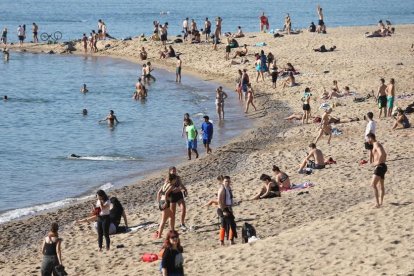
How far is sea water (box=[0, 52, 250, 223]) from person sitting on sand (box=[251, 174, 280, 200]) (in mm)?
6353

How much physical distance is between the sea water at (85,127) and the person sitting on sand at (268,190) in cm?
635

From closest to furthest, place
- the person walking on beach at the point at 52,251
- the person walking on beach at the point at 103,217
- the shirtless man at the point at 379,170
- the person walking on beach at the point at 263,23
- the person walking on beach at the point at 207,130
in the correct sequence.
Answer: the person walking on beach at the point at 52,251 < the shirtless man at the point at 379,170 < the person walking on beach at the point at 103,217 < the person walking on beach at the point at 207,130 < the person walking on beach at the point at 263,23

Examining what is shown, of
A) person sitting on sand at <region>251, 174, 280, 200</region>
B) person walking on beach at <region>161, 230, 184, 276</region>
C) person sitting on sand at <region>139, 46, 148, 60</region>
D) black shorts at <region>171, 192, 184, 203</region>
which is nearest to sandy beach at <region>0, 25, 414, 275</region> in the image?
person sitting on sand at <region>251, 174, 280, 200</region>

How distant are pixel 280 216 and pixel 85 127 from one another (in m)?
19.3

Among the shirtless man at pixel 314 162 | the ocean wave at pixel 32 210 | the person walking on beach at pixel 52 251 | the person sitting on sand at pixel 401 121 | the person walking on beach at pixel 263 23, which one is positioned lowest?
the ocean wave at pixel 32 210

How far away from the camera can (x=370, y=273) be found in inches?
532

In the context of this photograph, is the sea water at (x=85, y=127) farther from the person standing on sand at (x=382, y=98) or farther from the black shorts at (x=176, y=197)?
the black shorts at (x=176, y=197)

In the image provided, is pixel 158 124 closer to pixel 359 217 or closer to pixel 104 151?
pixel 104 151

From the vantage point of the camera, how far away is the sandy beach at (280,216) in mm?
14767

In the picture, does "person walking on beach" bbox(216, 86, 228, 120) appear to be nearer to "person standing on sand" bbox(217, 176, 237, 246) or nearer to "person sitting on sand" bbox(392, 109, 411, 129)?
"person sitting on sand" bbox(392, 109, 411, 129)

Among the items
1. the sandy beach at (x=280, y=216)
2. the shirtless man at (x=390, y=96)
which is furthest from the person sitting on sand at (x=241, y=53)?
the shirtless man at (x=390, y=96)

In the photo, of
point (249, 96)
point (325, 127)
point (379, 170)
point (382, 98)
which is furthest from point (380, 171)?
point (249, 96)

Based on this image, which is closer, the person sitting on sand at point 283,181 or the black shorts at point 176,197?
the black shorts at point 176,197

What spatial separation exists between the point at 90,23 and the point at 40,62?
3705 cm
